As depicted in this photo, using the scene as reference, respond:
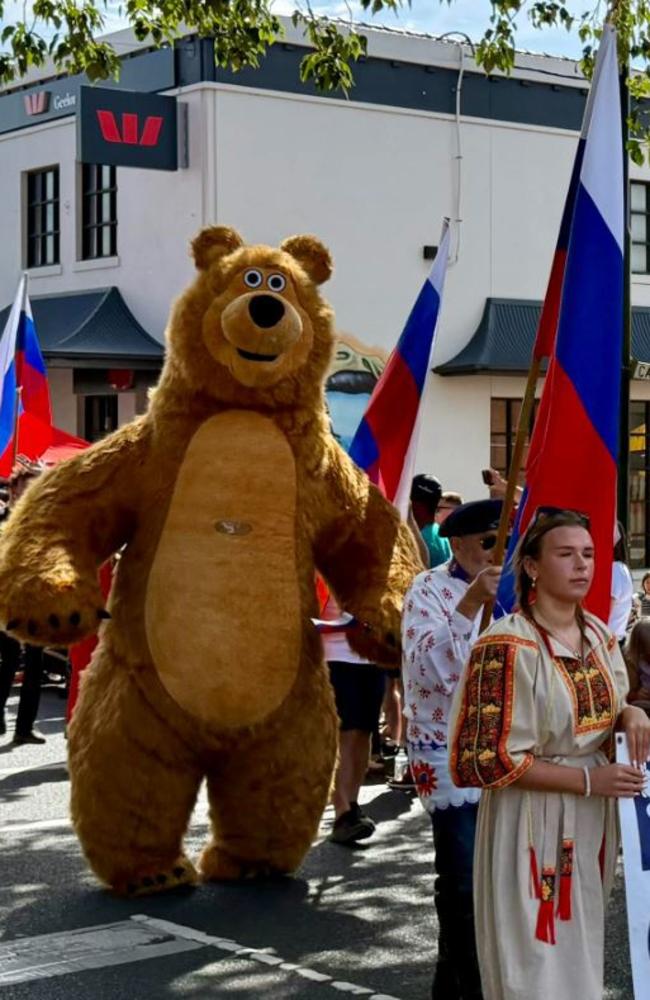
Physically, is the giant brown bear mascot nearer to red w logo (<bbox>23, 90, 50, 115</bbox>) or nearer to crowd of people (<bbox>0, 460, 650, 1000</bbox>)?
crowd of people (<bbox>0, 460, 650, 1000</bbox>)

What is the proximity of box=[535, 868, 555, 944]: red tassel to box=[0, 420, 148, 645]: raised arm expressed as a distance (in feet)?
9.69

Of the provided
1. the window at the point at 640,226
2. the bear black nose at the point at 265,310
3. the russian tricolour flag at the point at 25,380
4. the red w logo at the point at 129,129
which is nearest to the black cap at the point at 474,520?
the bear black nose at the point at 265,310

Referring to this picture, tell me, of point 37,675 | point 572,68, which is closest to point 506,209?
point 572,68

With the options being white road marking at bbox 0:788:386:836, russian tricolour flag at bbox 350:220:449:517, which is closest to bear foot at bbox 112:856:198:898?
white road marking at bbox 0:788:386:836

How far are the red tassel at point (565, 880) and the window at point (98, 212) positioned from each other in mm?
19214

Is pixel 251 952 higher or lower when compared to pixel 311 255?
lower

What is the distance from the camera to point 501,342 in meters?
23.1

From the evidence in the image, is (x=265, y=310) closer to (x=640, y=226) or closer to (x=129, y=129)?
(x=129, y=129)

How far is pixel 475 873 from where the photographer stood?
15.2ft

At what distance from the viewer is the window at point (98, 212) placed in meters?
23.0

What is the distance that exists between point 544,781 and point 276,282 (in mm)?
3521

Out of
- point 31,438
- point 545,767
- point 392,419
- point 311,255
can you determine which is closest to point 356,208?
point 31,438

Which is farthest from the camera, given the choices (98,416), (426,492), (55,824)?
(98,416)

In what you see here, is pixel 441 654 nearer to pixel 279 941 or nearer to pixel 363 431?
pixel 279 941
